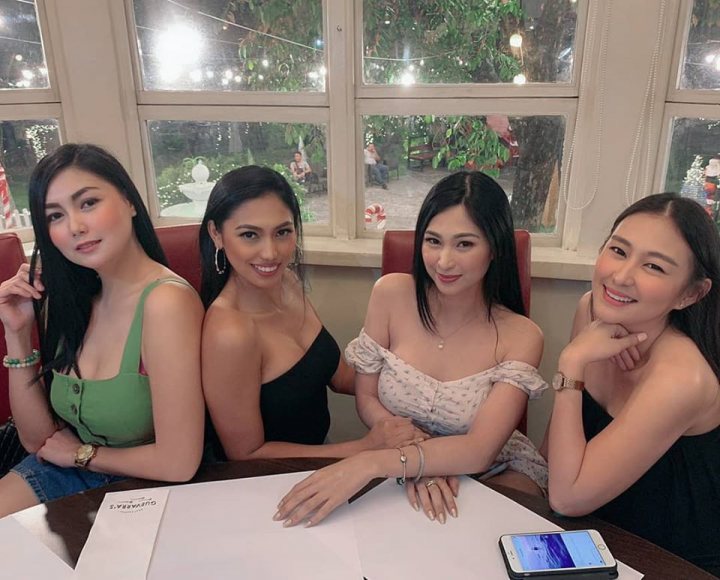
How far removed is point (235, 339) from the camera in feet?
4.08

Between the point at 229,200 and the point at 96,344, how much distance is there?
440mm

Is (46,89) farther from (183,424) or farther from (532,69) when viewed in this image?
(532,69)

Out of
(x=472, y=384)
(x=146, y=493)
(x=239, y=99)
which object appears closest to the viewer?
(x=146, y=493)

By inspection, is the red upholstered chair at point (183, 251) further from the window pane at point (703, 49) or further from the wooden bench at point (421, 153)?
the window pane at point (703, 49)

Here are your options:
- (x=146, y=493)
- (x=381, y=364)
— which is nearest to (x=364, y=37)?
(x=381, y=364)

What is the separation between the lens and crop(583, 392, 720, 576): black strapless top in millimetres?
1119

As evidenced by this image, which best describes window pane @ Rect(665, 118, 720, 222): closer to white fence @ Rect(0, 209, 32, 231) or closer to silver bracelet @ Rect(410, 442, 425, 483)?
silver bracelet @ Rect(410, 442, 425, 483)

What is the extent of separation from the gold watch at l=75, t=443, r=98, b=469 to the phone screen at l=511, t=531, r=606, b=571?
2.88 feet

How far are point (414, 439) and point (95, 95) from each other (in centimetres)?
167

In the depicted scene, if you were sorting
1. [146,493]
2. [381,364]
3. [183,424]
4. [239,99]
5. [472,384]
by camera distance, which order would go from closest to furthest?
[146,493], [183,424], [472,384], [381,364], [239,99]

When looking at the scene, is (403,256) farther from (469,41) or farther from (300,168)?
(469,41)

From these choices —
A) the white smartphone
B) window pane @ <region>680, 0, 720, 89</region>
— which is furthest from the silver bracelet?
window pane @ <region>680, 0, 720, 89</region>

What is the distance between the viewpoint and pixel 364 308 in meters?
2.07

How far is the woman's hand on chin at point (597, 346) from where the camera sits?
112 centimetres
